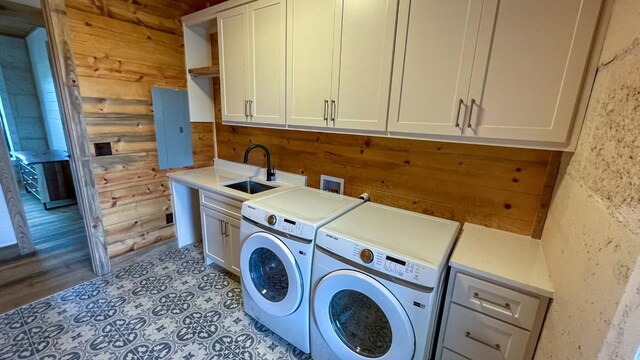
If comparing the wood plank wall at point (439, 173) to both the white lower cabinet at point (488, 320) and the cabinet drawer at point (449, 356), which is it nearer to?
the white lower cabinet at point (488, 320)

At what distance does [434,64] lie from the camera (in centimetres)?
129

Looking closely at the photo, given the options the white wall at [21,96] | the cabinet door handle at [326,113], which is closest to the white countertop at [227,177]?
the cabinet door handle at [326,113]

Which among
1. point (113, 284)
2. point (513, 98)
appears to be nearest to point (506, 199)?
point (513, 98)

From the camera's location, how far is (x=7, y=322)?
5.87ft

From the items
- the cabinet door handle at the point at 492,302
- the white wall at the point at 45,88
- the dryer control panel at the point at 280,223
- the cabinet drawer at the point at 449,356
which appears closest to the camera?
the cabinet door handle at the point at 492,302

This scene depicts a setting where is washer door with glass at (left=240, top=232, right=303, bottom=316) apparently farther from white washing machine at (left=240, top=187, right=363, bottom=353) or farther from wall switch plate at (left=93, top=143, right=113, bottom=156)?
wall switch plate at (left=93, top=143, right=113, bottom=156)

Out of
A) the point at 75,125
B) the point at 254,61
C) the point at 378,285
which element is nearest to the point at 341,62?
the point at 254,61

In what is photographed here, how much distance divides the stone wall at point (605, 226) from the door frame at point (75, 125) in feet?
9.63

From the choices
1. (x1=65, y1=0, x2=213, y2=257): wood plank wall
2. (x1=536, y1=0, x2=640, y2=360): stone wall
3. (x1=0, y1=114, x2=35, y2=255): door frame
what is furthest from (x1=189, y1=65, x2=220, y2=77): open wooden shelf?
(x1=536, y1=0, x2=640, y2=360): stone wall

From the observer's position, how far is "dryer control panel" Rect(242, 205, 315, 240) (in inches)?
54.8

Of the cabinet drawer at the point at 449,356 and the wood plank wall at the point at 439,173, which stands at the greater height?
the wood plank wall at the point at 439,173

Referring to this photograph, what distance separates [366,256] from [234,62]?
1778 millimetres

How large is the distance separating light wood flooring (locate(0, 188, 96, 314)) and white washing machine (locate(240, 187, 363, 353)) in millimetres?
1645

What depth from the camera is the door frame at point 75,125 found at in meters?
1.83
